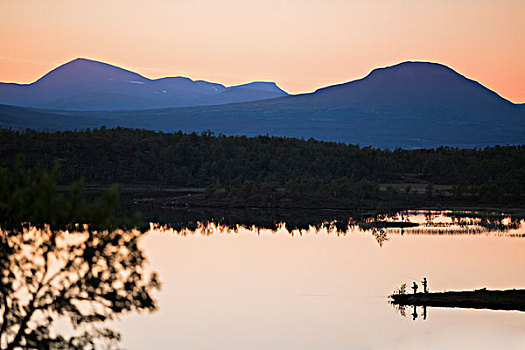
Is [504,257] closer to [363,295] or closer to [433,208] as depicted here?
[363,295]

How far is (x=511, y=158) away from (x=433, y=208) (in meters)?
35.6

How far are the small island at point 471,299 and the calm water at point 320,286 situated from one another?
0.51 metres

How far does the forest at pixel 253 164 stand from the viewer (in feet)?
278

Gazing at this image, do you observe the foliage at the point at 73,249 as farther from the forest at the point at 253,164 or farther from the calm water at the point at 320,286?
the forest at the point at 253,164

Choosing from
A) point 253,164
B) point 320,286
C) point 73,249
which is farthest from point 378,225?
point 253,164

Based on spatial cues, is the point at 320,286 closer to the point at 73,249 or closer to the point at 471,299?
the point at 471,299

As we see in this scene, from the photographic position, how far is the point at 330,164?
110 metres

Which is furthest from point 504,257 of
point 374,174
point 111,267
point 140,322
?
point 374,174

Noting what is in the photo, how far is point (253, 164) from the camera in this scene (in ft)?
366

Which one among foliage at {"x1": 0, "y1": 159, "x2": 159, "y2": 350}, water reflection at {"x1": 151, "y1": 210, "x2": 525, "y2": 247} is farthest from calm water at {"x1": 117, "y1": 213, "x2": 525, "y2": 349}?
foliage at {"x1": 0, "y1": 159, "x2": 159, "y2": 350}

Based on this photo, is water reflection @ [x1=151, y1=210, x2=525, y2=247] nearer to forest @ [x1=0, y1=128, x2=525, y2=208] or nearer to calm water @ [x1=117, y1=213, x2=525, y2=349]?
calm water @ [x1=117, y1=213, x2=525, y2=349]

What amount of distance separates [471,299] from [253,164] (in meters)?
83.3

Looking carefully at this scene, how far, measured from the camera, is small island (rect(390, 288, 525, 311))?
2831 centimetres

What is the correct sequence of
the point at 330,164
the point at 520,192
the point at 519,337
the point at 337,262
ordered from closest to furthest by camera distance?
the point at 519,337
the point at 337,262
the point at 520,192
the point at 330,164
